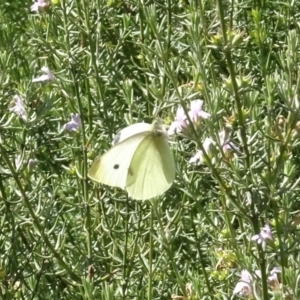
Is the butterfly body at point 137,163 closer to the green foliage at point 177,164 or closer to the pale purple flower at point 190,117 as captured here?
the green foliage at point 177,164

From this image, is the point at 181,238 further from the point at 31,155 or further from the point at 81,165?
the point at 31,155

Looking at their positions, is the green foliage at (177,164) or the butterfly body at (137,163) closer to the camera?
the green foliage at (177,164)

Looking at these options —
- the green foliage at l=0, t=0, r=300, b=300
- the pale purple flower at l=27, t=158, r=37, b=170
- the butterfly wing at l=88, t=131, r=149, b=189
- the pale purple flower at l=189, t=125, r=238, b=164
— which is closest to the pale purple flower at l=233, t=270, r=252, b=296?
the green foliage at l=0, t=0, r=300, b=300

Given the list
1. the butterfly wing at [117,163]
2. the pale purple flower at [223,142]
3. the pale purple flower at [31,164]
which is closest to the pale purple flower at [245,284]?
the pale purple flower at [223,142]

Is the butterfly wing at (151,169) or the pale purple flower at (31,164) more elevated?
the pale purple flower at (31,164)

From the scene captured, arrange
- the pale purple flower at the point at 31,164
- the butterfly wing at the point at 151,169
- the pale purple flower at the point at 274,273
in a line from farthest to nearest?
the pale purple flower at the point at 31,164 < the butterfly wing at the point at 151,169 < the pale purple flower at the point at 274,273

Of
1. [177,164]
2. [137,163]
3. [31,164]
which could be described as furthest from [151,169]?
[31,164]

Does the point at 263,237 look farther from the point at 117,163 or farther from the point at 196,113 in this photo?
the point at 117,163
